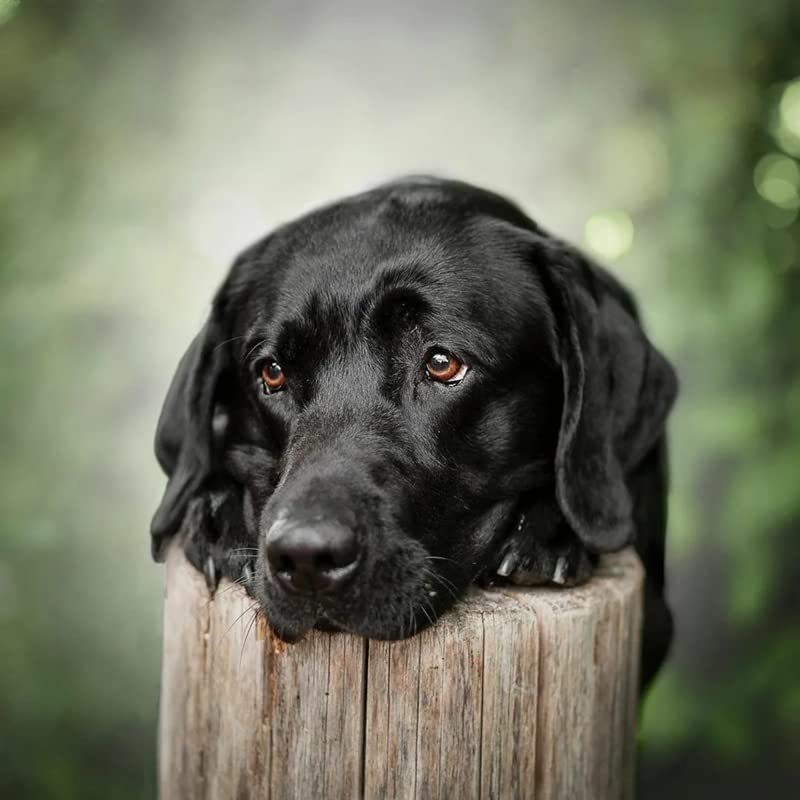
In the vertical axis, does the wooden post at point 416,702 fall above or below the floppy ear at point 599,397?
below

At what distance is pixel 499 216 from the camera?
3064 mm

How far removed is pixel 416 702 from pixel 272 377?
3.40 ft

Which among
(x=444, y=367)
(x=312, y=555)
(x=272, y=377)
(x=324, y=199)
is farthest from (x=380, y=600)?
(x=324, y=199)

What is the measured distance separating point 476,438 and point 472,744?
0.79 metres

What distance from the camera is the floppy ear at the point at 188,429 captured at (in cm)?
289

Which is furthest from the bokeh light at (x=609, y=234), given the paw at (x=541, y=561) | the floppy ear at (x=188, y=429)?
the paw at (x=541, y=561)

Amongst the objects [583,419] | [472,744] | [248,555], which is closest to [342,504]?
[248,555]

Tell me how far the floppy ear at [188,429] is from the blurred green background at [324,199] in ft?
6.46

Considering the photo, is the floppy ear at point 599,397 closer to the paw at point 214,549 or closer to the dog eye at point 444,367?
the dog eye at point 444,367

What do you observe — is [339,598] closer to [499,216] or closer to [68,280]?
[499,216]

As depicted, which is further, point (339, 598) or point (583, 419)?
point (583, 419)

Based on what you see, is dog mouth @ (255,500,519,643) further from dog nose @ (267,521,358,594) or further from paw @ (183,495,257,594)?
paw @ (183,495,257,594)

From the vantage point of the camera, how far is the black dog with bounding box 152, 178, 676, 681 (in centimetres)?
240

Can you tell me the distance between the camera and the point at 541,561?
260 cm
